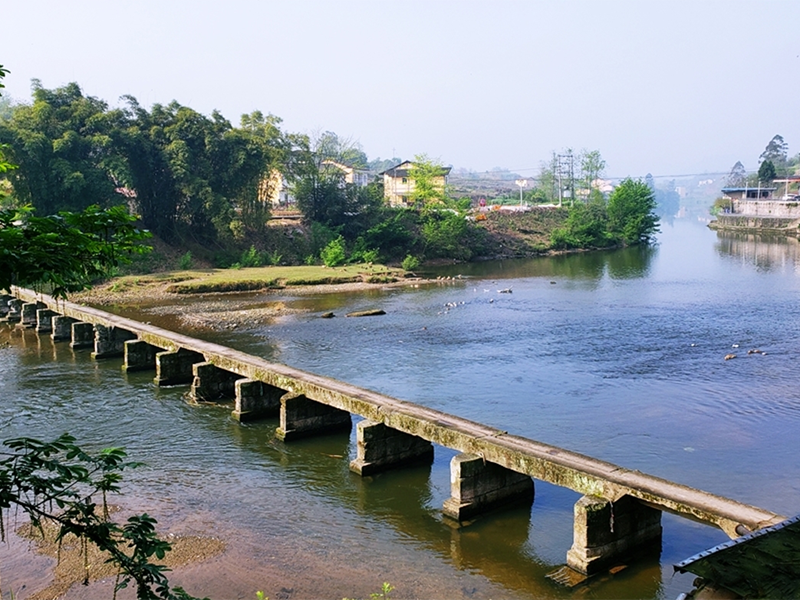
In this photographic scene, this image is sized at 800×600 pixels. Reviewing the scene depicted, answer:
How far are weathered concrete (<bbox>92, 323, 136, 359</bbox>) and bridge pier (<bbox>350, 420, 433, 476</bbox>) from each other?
63.7ft

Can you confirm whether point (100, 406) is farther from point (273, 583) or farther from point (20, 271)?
point (20, 271)

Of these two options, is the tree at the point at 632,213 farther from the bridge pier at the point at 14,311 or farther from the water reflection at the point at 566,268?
the bridge pier at the point at 14,311

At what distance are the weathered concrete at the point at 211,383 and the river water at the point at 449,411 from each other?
0.91m

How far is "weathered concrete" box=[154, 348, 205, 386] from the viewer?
2966 cm

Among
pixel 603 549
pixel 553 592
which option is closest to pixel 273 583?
pixel 553 592

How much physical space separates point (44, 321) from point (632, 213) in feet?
276

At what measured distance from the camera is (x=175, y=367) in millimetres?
29875

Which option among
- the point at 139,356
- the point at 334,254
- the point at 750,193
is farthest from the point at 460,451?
the point at 750,193

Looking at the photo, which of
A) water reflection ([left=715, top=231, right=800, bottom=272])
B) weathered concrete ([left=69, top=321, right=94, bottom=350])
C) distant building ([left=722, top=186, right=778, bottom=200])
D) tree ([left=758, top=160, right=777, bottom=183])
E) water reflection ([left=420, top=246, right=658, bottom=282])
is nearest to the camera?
weathered concrete ([left=69, top=321, right=94, bottom=350])

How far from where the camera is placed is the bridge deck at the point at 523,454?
13.8 metres

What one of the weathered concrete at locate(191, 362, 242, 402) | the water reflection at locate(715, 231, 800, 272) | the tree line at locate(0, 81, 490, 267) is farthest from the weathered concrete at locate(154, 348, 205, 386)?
the water reflection at locate(715, 231, 800, 272)

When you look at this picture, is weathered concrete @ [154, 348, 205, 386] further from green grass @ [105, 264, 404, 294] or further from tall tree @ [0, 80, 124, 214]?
tall tree @ [0, 80, 124, 214]

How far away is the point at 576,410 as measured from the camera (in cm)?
2598

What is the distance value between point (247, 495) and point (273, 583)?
4.70m
